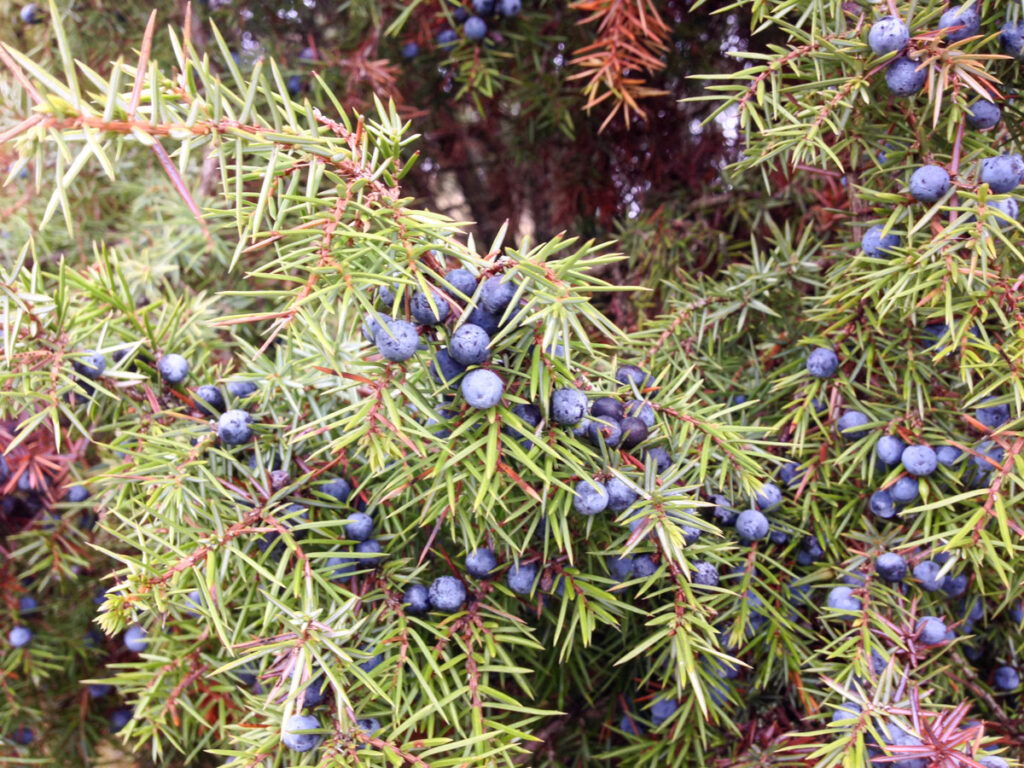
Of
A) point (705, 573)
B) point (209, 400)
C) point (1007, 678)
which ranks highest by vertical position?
point (209, 400)

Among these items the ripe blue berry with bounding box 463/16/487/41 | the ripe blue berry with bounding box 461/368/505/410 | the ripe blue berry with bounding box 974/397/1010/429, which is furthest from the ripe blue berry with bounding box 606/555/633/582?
the ripe blue berry with bounding box 463/16/487/41

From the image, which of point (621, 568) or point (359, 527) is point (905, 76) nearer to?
point (621, 568)

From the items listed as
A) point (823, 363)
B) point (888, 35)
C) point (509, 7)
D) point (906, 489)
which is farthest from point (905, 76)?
point (509, 7)

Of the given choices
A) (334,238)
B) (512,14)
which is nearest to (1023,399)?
(334,238)

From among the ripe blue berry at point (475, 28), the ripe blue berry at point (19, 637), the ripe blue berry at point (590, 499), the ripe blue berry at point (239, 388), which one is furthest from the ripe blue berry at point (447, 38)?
the ripe blue berry at point (19, 637)

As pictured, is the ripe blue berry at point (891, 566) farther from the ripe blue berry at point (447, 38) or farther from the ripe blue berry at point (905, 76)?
the ripe blue berry at point (447, 38)

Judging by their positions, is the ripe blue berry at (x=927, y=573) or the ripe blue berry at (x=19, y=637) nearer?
the ripe blue berry at (x=927, y=573)
